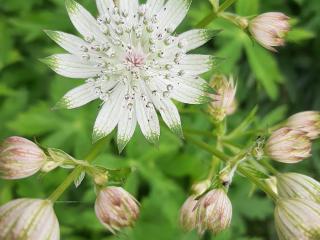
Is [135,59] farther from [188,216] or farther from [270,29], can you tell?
[188,216]

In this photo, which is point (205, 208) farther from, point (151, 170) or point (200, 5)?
point (200, 5)

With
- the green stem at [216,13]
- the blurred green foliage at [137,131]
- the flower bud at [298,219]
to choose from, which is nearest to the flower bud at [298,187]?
the flower bud at [298,219]

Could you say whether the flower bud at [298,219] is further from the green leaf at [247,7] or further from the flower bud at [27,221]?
the green leaf at [247,7]

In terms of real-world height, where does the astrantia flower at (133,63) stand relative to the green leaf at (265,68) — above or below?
above

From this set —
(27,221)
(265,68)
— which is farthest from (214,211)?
(265,68)

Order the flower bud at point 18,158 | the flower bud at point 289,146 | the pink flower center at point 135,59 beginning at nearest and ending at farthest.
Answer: the flower bud at point 18,158, the flower bud at point 289,146, the pink flower center at point 135,59

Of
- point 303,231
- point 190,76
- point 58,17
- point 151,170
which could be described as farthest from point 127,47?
point 58,17
